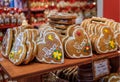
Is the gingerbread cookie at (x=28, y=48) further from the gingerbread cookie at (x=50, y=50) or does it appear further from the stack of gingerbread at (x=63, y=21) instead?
the stack of gingerbread at (x=63, y=21)

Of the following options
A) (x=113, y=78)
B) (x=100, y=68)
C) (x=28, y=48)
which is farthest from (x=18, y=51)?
(x=113, y=78)

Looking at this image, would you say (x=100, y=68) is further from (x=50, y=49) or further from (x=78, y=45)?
(x=50, y=49)

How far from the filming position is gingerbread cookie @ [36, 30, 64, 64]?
1.10 meters

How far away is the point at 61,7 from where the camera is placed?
158 inches

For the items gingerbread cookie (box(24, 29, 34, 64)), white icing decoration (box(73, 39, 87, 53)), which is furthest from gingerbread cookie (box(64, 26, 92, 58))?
gingerbread cookie (box(24, 29, 34, 64))

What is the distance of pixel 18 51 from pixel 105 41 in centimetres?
58

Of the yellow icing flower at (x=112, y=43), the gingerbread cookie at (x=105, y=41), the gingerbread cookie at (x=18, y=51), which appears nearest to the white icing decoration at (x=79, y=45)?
the gingerbread cookie at (x=105, y=41)

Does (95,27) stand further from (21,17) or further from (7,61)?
(21,17)

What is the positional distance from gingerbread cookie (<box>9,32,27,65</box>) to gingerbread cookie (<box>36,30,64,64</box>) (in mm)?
95

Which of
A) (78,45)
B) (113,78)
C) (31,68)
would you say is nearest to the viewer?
(31,68)

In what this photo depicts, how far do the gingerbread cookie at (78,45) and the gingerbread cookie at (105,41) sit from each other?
7cm

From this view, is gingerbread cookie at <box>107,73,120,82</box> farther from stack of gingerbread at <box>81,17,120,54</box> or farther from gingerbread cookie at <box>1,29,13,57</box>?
gingerbread cookie at <box>1,29,13,57</box>

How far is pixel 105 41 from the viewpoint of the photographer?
129cm

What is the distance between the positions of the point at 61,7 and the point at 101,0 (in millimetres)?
858
